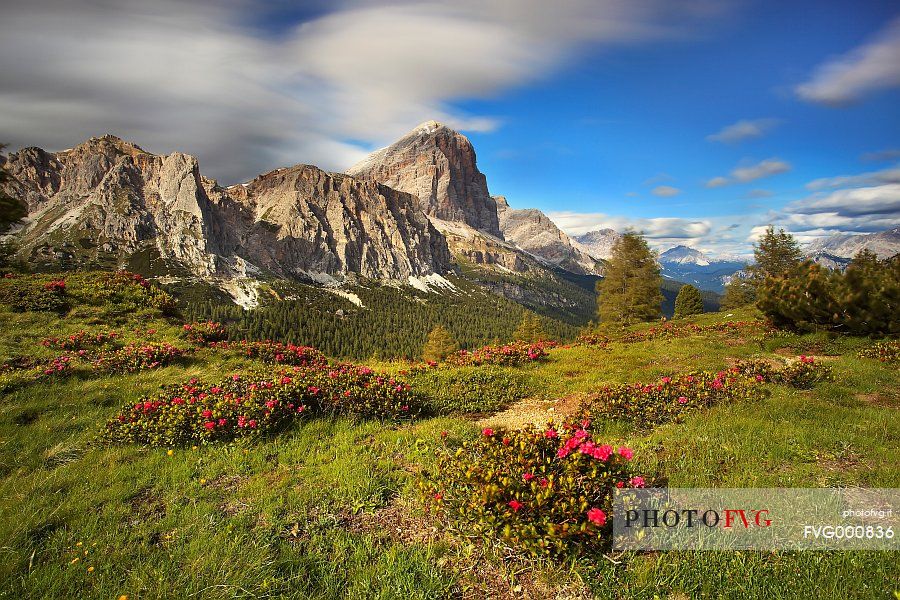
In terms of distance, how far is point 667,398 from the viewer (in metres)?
8.98

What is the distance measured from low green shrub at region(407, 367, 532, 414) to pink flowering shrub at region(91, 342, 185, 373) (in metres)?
7.64

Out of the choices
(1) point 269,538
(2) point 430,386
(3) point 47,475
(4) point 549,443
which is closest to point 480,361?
(2) point 430,386

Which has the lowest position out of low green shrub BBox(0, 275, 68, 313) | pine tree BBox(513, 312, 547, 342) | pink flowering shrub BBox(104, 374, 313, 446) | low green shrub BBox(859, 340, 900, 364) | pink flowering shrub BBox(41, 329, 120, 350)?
pine tree BBox(513, 312, 547, 342)

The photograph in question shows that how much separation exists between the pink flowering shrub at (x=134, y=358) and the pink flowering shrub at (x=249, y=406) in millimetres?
2485

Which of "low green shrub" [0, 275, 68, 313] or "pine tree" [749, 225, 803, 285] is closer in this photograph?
"low green shrub" [0, 275, 68, 313]

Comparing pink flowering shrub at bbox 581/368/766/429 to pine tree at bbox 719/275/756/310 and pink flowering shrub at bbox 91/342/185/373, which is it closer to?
pink flowering shrub at bbox 91/342/185/373

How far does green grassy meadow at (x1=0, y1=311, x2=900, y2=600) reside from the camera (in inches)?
148

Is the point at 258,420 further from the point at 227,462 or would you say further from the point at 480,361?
the point at 480,361

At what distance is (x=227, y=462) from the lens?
638 centimetres

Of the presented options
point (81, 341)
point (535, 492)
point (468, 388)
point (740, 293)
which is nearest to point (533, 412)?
point (468, 388)

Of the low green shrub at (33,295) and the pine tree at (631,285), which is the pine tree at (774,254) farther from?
the low green shrub at (33,295)

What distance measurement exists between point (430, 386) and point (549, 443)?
20.8 feet

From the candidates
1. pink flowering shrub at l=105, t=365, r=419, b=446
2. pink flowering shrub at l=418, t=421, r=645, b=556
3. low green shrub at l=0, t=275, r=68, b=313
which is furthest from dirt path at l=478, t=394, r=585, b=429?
low green shrub at l=0, t=275, r=68, b=313


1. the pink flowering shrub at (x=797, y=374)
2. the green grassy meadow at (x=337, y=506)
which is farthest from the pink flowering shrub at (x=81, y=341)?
the pink flowering shrub at (x=797, y=374)
